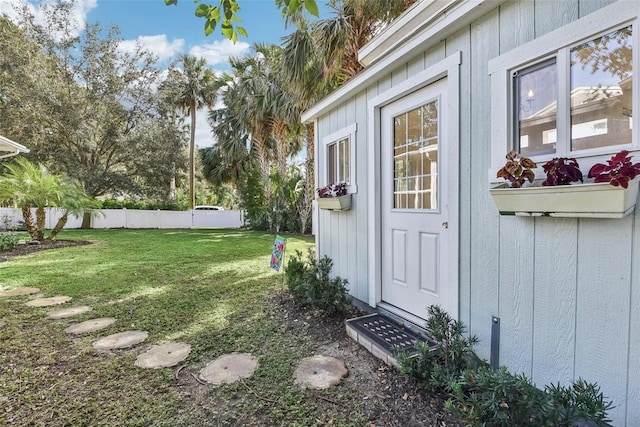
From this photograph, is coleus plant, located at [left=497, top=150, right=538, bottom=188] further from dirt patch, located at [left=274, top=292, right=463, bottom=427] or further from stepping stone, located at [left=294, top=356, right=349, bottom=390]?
stepping stone, located at [left=294, top=356, right=349, bottom=390]

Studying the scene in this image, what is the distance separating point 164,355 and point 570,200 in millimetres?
3054

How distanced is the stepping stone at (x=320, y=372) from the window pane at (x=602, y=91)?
2.10 metres

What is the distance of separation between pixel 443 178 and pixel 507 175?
830mm

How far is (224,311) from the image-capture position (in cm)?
375

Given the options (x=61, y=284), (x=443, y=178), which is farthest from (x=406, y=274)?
(x=61, y=284)

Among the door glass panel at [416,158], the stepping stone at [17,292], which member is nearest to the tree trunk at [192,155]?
the stepping stone at [17,292]

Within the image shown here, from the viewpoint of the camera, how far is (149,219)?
15906mm

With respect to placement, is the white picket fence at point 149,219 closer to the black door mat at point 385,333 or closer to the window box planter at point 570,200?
the black door mat at point 385,333

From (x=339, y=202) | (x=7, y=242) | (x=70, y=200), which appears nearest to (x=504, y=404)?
(x=339, y=202)

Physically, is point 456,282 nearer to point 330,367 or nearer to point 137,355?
point 330,367

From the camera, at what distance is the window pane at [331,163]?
14.7ft

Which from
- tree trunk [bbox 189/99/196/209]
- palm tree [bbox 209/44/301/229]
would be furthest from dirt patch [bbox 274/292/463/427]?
tree trunk [bbox 189/99/196/209]

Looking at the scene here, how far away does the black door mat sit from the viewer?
8.57 ft

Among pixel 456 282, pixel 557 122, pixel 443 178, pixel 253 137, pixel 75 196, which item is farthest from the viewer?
pixel 253 137
